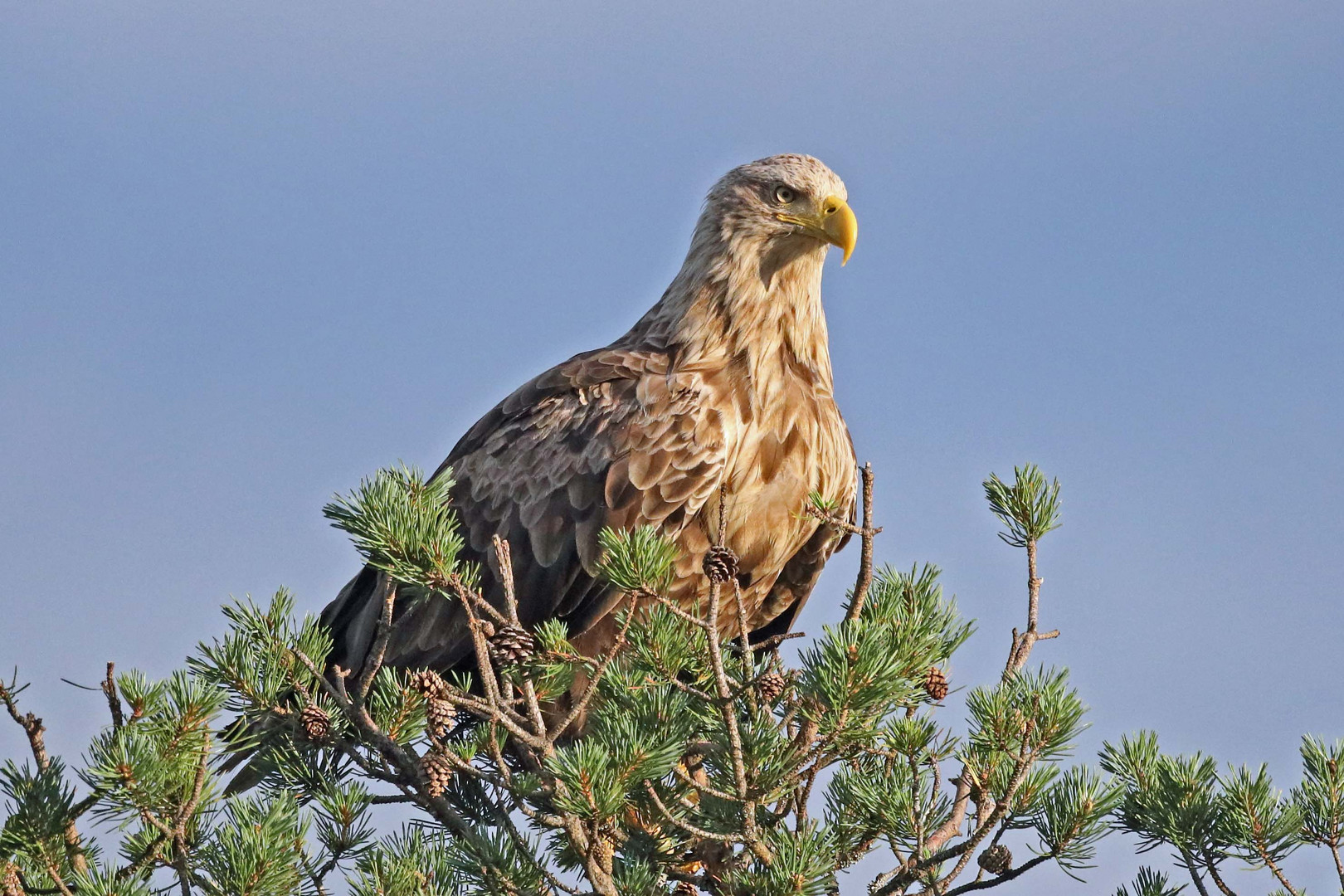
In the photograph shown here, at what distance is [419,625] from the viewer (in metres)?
5.59

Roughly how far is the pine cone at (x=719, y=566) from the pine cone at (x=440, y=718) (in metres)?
0.75

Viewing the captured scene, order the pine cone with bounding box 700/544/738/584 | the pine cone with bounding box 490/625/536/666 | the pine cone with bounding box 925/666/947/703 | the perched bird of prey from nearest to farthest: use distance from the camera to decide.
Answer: the pine cone with bounding box 700/544/738/584
the pine cone with bounding box 490/625/536/666
the pine cone with bounding box 925/666/947/703
the perched bird of prey

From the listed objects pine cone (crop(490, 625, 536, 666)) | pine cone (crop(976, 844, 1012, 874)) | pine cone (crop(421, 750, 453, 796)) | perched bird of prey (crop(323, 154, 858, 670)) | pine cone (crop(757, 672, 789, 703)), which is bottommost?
pine cone (crop(976, 844, 1012, 874))

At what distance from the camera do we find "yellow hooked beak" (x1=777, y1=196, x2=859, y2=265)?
5613mm

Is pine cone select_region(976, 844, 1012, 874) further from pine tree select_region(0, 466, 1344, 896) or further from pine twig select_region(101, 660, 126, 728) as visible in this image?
pine twig select_region(101, 660, 126, 728)

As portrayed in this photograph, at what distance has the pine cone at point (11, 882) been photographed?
10.4 feet

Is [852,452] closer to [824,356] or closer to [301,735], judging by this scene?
[824,356]

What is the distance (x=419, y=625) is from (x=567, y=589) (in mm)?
680

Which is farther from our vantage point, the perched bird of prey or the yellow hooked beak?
the yellow hooked beak

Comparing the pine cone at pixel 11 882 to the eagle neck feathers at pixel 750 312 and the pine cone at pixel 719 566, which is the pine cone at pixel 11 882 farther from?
the eagle neck feathers at pixel 750 312

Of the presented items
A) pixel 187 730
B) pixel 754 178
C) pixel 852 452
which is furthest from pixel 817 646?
pixel 754 178

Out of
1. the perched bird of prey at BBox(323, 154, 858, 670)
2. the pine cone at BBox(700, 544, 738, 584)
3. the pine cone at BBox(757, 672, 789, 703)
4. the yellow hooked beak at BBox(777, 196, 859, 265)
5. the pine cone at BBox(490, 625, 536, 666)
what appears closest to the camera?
the pine cone at BBox(700, 544, 738, 584)

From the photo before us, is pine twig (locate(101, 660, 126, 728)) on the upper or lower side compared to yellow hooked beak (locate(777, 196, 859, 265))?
lower

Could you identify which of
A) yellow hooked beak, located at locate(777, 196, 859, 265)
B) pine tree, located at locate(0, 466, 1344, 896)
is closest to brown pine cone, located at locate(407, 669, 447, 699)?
pine tree, located at locate(0, 466, 1344, 896)
